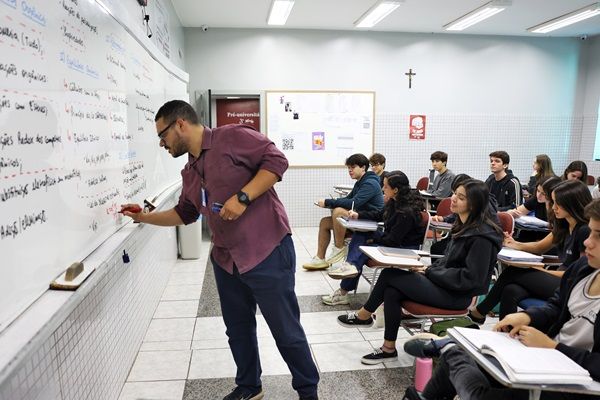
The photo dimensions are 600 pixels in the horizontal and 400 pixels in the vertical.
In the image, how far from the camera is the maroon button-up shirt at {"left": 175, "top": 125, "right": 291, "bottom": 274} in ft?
5.85

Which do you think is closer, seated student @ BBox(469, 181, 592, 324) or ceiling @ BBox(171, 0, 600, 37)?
seated student @ BBox(469, 181, 592, 324)

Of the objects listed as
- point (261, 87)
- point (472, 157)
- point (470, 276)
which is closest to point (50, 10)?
point (470, 276)

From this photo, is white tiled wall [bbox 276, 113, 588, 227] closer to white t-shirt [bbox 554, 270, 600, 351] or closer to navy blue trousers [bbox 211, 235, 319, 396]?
navy blue trousers [bbox 211, 235, 319, 396]

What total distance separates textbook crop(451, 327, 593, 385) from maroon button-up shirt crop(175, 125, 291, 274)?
2.78ft

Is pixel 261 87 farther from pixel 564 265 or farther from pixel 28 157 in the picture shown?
pixel 28 157

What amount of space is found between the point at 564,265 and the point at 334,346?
1514 millimetres

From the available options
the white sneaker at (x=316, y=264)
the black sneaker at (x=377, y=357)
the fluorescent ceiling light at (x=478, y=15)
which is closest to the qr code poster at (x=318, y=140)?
the fluorescent ceiling light at (x=478, y=15)

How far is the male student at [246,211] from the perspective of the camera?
1771 millimetres

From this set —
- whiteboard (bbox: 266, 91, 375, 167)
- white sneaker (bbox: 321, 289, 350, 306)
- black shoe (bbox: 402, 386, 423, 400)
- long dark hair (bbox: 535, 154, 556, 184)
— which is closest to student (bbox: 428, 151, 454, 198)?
long dark hair (bbox: 535, 154, 556, 184)

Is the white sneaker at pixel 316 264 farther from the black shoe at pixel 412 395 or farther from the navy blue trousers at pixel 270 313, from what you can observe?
the black shoe at pixel 412 395

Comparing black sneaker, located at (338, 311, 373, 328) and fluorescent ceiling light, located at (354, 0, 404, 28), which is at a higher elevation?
fluorescent ceiling light, located at (354, 0, 404, 28)

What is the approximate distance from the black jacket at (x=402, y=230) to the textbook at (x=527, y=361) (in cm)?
167

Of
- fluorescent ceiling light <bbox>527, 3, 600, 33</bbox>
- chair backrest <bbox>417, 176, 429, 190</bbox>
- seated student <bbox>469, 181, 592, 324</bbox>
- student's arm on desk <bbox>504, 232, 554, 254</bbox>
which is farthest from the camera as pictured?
chair backrest <bbox>417, 176, 429, 190</bbox>

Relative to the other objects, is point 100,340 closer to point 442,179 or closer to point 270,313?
point 270,313
